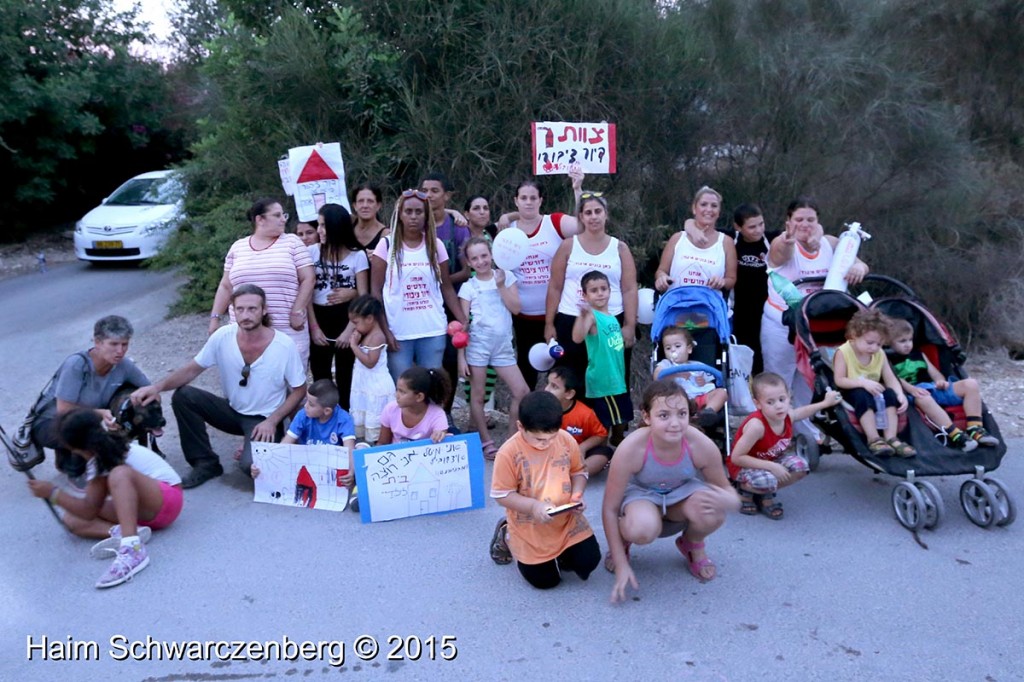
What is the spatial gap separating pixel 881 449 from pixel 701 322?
1.54 m

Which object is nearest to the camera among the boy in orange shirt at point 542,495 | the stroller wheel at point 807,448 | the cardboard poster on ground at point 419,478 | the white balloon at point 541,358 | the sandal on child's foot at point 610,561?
the boy in orange shirt at point 542,495

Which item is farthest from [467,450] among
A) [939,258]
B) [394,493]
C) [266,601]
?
[939,258]

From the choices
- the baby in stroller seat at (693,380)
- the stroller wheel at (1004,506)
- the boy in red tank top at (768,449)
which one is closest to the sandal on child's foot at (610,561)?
the boy in red tank top at (768,449)

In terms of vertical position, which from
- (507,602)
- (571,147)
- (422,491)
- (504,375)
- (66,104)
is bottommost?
(507,602)

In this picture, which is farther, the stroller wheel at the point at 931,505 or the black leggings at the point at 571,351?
the black leggings at the point at 571,351

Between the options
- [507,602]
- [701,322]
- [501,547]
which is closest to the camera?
[507,602]

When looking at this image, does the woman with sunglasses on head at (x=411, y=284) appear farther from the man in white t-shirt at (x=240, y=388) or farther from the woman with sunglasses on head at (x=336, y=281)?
the man in white t-shirt at (x=240, y=388)

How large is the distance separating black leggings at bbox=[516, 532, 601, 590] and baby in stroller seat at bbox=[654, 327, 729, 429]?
1.57 m

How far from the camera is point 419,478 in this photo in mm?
5375

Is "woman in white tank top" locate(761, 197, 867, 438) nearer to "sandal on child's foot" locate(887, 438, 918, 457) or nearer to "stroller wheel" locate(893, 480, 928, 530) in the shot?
"sandal on child's foot" locate(887, 438, 918, 457)

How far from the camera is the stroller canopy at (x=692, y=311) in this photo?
6.14 metres

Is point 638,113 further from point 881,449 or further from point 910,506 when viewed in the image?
point 910,506

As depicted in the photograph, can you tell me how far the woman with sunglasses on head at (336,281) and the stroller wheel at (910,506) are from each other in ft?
12.2

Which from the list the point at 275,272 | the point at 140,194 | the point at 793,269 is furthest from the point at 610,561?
the point at 140,194
